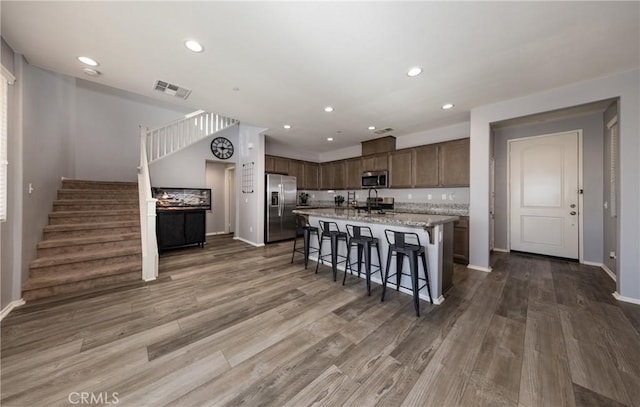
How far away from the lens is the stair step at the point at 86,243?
2.85 m

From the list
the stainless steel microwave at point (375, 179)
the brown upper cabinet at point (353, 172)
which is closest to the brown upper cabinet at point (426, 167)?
the stainless steel microwave at point (375, 179)

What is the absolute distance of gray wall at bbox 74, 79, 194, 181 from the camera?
181 inches

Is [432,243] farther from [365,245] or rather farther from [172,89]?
[172,89]

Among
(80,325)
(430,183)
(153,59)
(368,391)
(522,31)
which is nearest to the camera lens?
(368,391)

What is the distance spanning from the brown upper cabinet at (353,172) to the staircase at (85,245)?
15.4ft

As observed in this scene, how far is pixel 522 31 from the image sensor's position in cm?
191

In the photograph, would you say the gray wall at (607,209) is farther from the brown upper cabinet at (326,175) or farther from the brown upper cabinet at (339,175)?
the brown upper cabinet at (326,175)

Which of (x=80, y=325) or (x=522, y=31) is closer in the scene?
(x=522, y=31)

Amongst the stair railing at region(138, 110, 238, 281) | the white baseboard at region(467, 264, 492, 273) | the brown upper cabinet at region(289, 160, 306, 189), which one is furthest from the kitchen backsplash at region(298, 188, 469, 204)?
the stair railing at region(138, 110, 238, 281)

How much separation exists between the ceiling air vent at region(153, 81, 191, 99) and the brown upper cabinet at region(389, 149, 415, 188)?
13.8 ft

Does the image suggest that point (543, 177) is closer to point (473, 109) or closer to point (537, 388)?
point (473, 109)

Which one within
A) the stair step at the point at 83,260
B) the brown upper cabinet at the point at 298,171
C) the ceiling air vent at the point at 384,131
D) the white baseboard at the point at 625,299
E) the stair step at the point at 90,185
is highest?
the ceiling air vent at the point at 384,131

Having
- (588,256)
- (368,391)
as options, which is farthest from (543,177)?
(368,391)

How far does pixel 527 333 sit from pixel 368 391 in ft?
5.46
